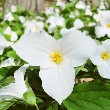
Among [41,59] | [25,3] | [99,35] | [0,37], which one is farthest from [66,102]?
[25,3]

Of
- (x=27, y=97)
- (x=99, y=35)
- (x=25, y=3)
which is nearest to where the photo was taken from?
(x=27, y=97)

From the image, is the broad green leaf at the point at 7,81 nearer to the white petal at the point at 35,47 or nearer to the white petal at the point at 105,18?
the white petal at the point at 35,47

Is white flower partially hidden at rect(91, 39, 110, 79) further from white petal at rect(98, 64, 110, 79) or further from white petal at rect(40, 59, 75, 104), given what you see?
white petal at rect(40, 59, 75, 104)

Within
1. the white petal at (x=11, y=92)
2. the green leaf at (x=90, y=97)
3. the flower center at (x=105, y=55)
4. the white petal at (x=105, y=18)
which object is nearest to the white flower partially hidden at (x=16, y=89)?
the white petal at (x=11, y=92)

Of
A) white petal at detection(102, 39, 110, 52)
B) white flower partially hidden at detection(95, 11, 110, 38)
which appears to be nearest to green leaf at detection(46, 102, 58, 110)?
white petal at detection(102, 39, 110, 52)

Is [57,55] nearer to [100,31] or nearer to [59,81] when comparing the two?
[59,81]

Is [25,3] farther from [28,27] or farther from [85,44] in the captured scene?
[85,44]
